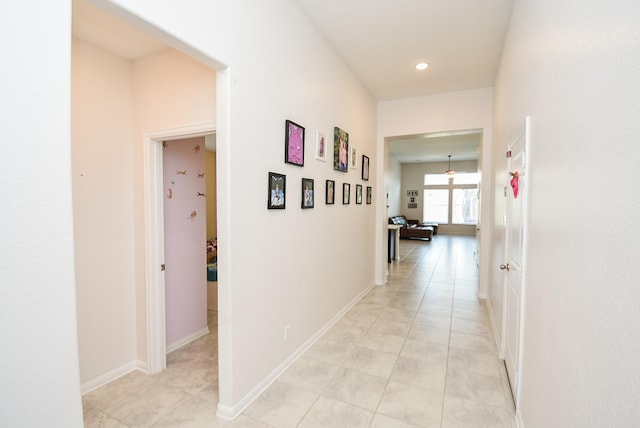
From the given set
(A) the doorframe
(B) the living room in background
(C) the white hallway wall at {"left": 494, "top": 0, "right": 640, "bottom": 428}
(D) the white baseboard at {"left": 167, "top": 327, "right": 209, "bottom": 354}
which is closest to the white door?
(C) the white hallway wall at {"left": 494, "top": 0, "right": 640, "bottom": 428}

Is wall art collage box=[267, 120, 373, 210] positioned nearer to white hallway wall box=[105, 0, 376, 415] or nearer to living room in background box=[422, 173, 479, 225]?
white hallway wall box=[105, 0, 376, 415]

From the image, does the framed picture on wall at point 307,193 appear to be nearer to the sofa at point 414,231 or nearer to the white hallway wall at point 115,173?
the white hallway wall at point 115,173

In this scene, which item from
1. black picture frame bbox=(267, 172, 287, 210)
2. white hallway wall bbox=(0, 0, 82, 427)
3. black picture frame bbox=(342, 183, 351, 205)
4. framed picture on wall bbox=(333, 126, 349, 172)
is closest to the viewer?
white hallway wall bbox=(0, 0, 82, 427)

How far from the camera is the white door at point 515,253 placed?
6.33ft

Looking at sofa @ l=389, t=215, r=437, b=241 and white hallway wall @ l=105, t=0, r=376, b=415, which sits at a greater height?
white hallway wall @ l=105, t=0, r=376, b=415

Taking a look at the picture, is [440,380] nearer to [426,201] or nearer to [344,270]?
[344,270]

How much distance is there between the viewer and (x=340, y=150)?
3496mm

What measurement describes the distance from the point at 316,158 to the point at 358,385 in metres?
2.02

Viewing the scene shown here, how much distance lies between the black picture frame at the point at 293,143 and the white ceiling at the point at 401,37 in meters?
1.08

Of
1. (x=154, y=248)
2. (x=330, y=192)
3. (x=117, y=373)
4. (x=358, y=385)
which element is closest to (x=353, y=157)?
(x=330, y=192)

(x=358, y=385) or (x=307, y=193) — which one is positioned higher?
(x=307, y=193)

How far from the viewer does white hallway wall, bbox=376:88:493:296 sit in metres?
4.44

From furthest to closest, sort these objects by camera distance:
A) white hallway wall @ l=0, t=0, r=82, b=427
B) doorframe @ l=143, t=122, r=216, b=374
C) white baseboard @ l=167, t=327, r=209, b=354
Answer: white baseboard @ l=167, t=327, r=209, b=354, doorframe @ l=143, t=122, r=216, b=374, white hallway wall @ l=0, t=0, r=82, b=427

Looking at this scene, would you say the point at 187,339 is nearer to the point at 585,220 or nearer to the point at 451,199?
the point at 585,220
